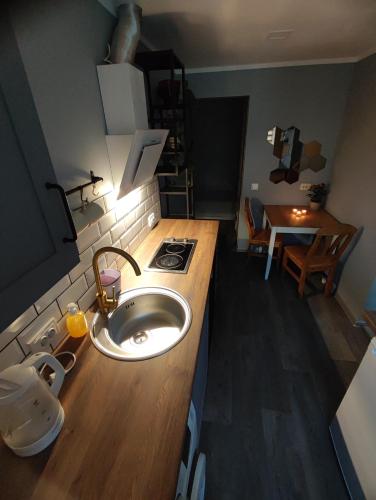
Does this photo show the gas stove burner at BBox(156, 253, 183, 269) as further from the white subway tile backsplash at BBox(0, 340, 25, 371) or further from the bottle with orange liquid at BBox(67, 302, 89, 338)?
the white subway tile backsplash at BBox(0, 340, 25, 371)

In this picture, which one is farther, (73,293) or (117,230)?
(117,230)

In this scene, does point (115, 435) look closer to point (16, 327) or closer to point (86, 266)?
point (16, 327)

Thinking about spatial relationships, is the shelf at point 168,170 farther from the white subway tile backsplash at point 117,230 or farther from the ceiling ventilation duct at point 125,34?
the ceiling ventilation duct at point 125,34

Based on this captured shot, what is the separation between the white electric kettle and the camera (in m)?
0.55

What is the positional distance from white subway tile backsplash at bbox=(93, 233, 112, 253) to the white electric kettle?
65 cm

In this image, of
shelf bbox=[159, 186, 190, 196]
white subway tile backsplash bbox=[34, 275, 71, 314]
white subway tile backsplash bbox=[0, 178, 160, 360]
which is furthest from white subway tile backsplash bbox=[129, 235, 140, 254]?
shelf bbox=[159, 186, 190, 196]

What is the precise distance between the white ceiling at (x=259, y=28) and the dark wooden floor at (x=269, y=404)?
7.61 ft

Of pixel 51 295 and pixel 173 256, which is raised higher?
pixel 51 295

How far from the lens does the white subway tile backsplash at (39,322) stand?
30.3 inches

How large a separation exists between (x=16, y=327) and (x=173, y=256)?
1018mm

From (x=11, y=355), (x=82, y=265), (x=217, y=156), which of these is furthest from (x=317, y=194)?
(x=11, y=355)

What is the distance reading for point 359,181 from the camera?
7.46 feet

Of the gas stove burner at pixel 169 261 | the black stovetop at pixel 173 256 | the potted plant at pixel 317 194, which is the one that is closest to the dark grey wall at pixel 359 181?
the potted plant at pixel 317 194

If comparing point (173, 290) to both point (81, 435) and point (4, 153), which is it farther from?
point (4, 153)
